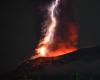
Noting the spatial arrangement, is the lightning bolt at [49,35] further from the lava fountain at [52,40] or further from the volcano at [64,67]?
the volcano at [64,67]

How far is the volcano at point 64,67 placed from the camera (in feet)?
23.6

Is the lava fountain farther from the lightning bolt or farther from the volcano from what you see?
the volcano

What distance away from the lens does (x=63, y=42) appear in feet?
24.9

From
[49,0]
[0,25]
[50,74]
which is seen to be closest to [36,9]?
[49,0]

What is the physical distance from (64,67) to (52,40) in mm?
601

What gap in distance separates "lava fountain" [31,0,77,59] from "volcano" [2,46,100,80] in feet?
0.41

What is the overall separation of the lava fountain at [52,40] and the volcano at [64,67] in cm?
13

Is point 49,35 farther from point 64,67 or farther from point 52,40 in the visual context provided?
point 64,67

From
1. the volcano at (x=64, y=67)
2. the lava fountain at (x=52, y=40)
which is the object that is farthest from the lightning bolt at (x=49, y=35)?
the volcano at (x=64, y=67)

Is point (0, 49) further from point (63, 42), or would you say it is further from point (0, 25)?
point (63, 42)

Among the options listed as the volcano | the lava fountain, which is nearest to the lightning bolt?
the lava fountain

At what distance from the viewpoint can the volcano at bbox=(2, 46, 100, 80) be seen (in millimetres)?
7188

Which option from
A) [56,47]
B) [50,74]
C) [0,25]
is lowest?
[50,74]

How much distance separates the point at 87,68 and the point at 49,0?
1495mm
